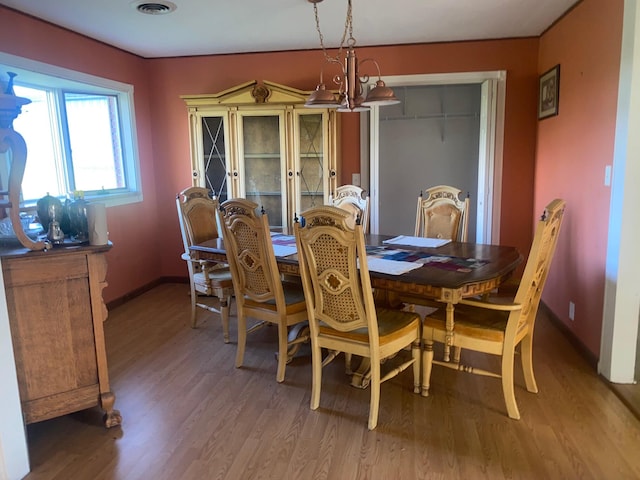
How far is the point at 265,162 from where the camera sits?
4281 mm

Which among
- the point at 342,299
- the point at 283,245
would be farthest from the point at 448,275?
the point at 283,245

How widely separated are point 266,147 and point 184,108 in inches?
40.9

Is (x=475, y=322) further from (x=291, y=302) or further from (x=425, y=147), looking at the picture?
(x=425, y=147)

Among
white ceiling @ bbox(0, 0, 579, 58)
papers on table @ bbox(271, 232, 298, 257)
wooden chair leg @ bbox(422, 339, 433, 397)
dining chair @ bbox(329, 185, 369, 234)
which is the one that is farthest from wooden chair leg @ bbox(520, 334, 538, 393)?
white ceiling @ bbox(0, 0, 579, 58)

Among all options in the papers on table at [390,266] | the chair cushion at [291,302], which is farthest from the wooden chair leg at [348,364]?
the papers on table at [390,266]

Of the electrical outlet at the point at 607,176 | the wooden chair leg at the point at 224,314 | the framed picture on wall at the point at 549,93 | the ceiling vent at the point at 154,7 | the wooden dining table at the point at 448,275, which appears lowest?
the wooden chair leg at the point at 224,314

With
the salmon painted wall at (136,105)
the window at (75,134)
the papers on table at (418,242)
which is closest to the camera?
the papers on table at (418,242)

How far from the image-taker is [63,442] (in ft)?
7.08

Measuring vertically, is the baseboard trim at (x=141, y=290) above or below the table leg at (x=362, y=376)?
above

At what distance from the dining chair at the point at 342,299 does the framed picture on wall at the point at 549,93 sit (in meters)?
2.23

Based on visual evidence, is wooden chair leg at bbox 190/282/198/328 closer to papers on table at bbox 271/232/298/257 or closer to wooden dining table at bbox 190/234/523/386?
wooden dining table at bbox 190/234/523/386

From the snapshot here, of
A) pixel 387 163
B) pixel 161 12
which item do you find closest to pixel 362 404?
pixel 161 12

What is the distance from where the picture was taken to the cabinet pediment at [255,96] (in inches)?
158

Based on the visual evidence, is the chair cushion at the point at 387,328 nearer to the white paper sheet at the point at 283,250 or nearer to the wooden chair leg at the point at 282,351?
the wooden chair leg at the point at 282,351
